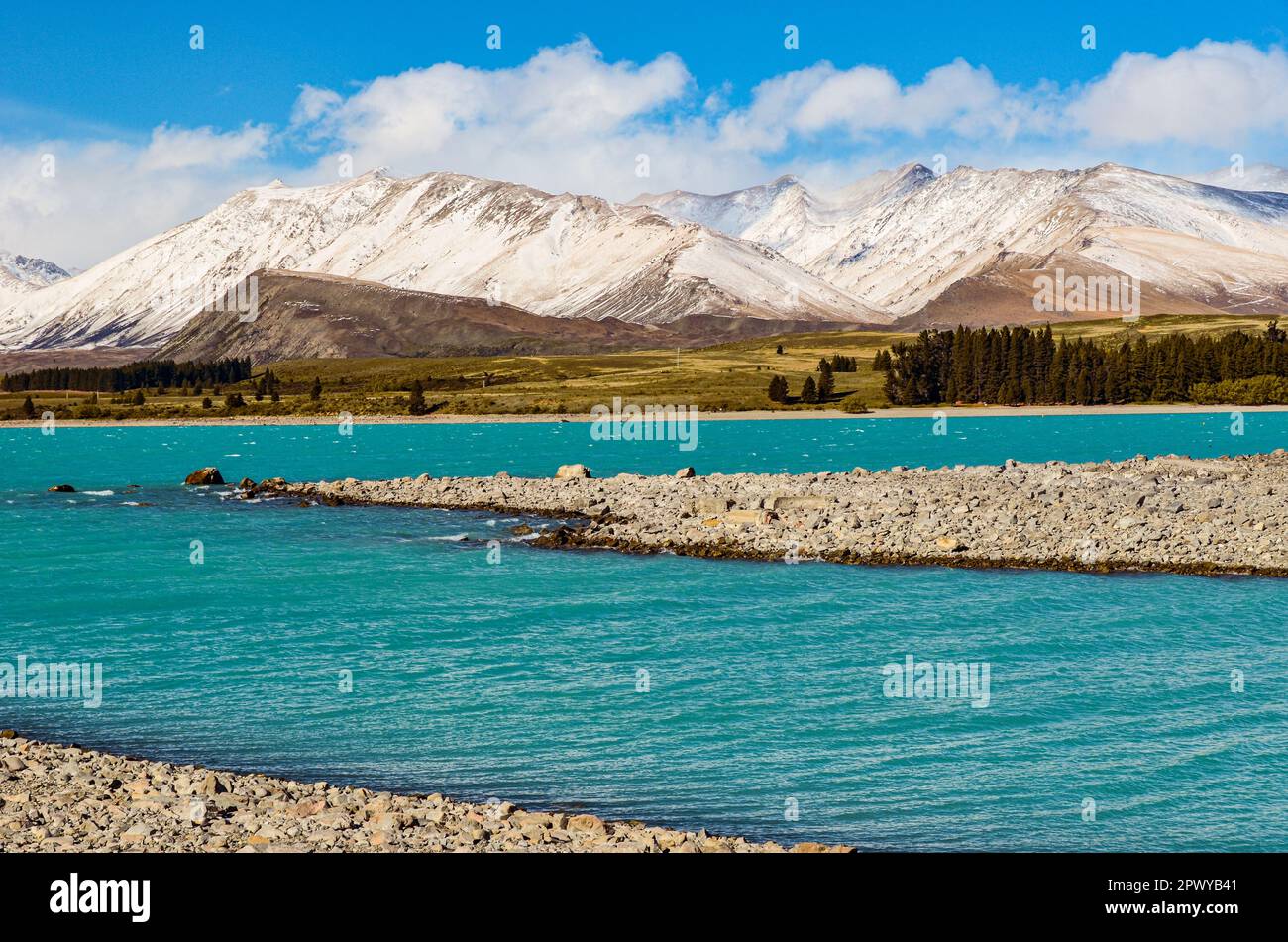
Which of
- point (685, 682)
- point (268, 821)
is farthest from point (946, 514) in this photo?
point (268, 821)

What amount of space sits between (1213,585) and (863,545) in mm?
14220

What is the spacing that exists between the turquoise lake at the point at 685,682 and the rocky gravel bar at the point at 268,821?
63.5 inches

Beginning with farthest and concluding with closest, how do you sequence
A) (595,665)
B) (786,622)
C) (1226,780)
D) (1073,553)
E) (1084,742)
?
(1073,553), (786,622), (595,665), (1084,742), (1226,780)

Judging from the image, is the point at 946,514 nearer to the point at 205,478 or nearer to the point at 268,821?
the point at 268,821

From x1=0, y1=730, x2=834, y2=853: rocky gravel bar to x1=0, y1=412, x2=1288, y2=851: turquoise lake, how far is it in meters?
1.61

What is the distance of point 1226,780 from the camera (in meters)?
24.5

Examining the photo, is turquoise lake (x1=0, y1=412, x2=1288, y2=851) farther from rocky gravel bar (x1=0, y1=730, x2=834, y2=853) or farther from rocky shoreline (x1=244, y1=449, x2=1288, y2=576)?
rocky shoreline (x1=244, y1=449, x2=1288, y2=576)

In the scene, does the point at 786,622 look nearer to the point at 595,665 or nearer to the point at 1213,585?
the point at 595,665

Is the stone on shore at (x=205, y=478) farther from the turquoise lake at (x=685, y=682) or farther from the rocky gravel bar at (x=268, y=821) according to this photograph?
the rocky gravel bar at (x=268, y=821)

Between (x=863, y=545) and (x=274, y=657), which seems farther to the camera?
(x=863, y=545)

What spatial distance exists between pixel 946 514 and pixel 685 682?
29585 millimetres

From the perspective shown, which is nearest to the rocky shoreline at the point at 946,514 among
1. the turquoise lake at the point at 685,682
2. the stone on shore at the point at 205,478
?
the turquoise lake at the point at 685,682

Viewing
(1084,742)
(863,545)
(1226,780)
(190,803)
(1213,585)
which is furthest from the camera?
(863,545)
